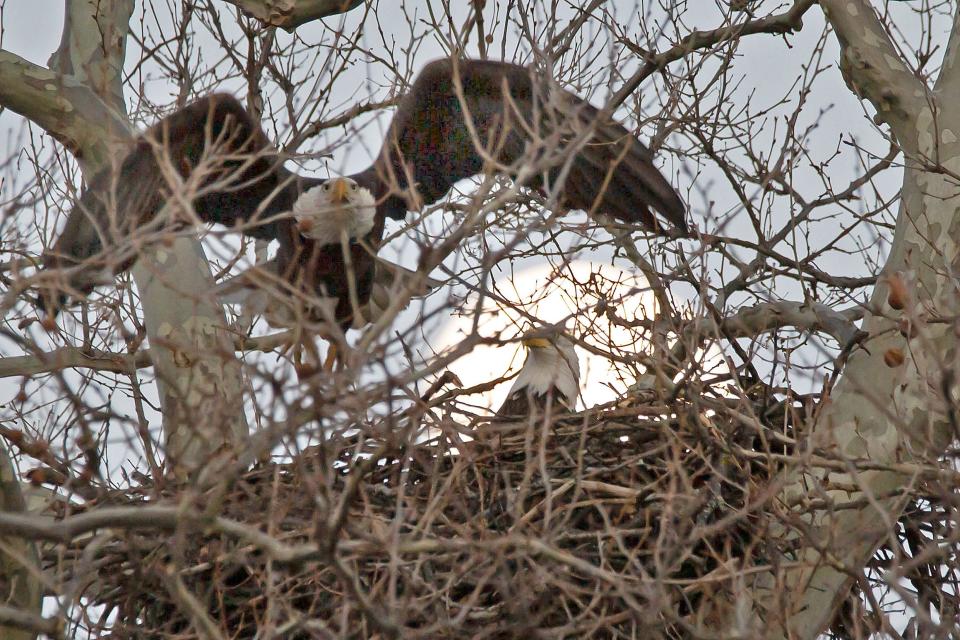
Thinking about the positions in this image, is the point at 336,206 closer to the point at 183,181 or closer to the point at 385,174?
the point at 385,174

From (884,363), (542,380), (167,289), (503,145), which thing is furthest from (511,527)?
(542,380)

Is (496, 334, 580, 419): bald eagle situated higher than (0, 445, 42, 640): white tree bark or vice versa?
(496, 334, 580, 419): bald eagle

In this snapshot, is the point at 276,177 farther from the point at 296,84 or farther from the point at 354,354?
the point at 354,354

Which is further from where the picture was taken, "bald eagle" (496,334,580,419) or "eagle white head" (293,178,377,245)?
"bald eagle" (496,334,580,419)

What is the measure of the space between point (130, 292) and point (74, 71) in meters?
1.11

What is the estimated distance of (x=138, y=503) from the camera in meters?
4.54

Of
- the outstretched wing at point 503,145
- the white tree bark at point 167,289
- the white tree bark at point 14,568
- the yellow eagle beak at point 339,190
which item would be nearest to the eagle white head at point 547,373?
the outstretched wing at point 503,145

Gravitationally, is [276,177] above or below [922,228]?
above

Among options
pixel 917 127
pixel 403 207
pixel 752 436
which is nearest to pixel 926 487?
pixel 752 436

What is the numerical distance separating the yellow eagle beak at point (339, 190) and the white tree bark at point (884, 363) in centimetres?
228

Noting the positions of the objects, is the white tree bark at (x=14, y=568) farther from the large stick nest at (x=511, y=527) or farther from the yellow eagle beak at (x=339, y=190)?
the yellow eagle beak at (x=339, y=190)

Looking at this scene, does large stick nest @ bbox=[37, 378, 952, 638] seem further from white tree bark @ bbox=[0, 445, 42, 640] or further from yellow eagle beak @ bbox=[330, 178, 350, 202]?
yellow eagle beak @ bbox=[330, 178, 350, 202]

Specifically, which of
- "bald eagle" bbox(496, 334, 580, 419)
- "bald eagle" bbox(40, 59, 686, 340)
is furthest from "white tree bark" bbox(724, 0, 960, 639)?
"bald eagle" bbox(496, 334, 580, 419)

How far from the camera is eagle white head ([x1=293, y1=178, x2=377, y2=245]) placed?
5.79m
